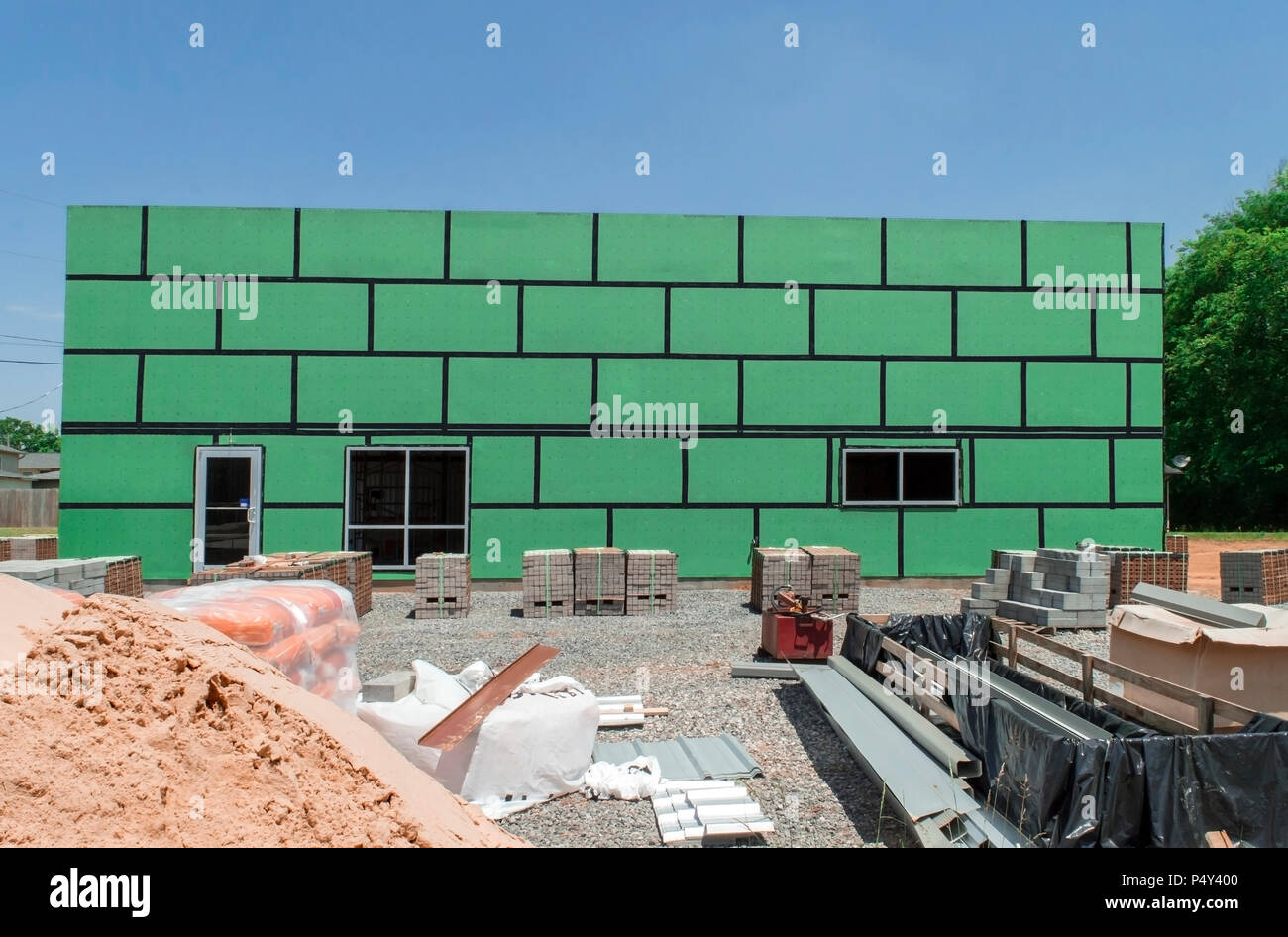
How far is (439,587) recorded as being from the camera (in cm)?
1359

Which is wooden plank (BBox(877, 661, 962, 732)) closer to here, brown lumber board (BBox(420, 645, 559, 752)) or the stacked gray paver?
brown lumber board (BBox(420, 645, 559, 752))

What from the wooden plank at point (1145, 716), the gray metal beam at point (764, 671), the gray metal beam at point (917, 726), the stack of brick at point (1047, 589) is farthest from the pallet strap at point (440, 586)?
the wooden plank at point (1145, 716)

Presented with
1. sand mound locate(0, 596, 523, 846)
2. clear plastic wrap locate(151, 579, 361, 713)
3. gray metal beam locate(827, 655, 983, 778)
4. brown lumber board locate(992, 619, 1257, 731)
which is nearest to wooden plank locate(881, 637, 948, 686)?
gray metal beam locate(827, 655, 983, 778)

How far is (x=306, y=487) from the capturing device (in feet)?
51.3

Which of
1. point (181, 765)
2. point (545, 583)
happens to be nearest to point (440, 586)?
point (545, 583)

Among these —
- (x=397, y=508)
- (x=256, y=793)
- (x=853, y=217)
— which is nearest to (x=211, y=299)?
(x=397, y=508)

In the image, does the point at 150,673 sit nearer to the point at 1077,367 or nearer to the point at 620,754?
the point at 620,754

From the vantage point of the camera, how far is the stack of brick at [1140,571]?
44.7 feet

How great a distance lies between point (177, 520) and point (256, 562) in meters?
5.21

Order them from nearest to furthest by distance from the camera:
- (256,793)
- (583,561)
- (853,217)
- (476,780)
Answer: (256,793) < (476,780) < (583,561) < (853,217)

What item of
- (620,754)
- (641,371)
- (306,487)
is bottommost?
(620,754)

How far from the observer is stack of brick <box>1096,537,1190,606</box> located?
1361cm

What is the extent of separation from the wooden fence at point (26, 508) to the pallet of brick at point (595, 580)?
1609 inches

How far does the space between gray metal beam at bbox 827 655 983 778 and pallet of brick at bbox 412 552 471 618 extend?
23.8ft
